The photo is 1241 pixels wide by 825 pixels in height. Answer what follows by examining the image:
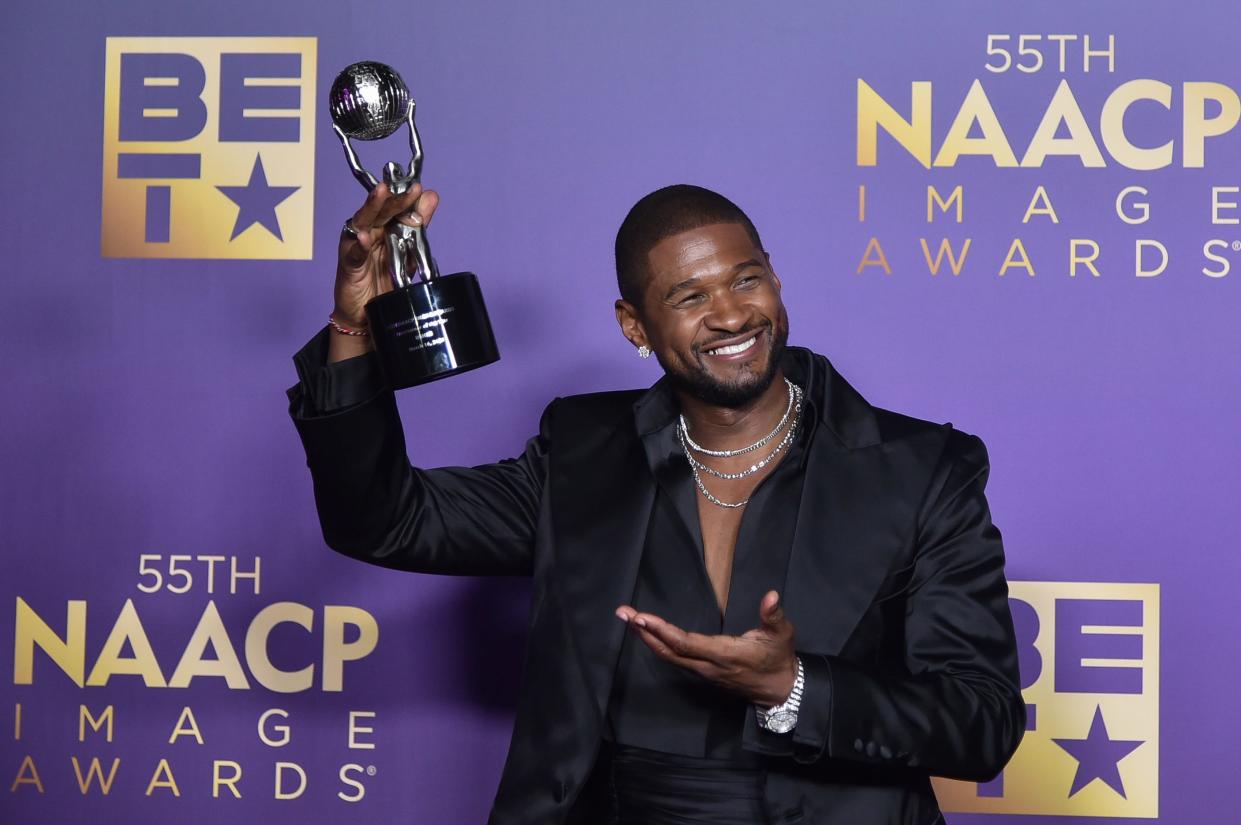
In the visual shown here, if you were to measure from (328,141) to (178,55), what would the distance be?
296 millimetres

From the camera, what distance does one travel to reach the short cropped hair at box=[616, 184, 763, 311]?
179cm

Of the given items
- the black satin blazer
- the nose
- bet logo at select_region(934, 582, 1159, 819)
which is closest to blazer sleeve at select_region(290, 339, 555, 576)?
the black satin blazer

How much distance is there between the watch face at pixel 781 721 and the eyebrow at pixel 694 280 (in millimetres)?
550

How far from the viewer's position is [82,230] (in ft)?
8.09

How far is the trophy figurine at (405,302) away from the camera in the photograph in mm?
1584

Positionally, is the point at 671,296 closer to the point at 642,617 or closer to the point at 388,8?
the point at 642,617

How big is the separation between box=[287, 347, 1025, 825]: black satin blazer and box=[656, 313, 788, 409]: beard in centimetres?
8

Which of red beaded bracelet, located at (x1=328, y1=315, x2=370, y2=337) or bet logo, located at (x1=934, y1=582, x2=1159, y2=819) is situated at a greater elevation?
red beaded bracelet, located at (x1=328, y1=315, x2=370, y2=337)

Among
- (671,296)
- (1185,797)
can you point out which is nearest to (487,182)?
(671,296)

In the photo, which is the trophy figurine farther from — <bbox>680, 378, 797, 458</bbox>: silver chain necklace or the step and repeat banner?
the step and repeat banner

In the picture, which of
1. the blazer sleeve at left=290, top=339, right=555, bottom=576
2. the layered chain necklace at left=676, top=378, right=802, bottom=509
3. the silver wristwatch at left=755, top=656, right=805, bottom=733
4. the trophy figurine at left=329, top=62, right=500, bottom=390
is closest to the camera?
the silver wristwatch at left=755, top=656, right=805, bottom=733

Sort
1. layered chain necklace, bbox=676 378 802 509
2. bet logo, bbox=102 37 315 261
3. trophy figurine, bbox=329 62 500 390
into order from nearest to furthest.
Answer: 1. trophy figurine, bbox=329 62 500 390
2. layered chain necklace, bbox=676 378 802 509
3. bet logo, bbox=102 37 315 261

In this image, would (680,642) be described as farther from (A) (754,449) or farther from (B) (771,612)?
(A) (754,449)

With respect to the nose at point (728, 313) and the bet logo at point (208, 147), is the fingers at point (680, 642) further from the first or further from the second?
the bet logo at point (208, 147)
